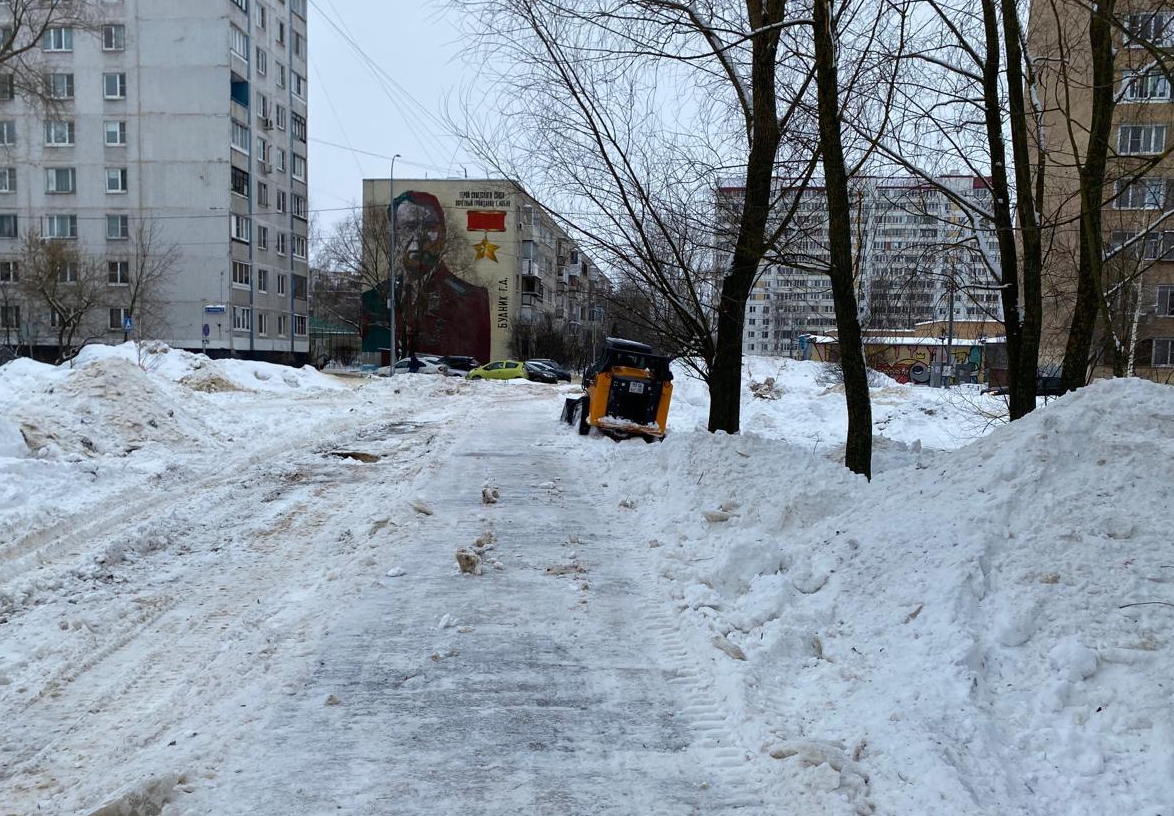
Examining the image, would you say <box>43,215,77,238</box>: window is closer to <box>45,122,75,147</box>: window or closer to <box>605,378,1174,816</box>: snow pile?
<box>45,122,75,147</box>: window

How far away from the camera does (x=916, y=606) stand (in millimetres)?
4578

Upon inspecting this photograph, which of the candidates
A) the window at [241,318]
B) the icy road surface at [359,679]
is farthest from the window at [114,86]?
the icy road surface at [359,679]

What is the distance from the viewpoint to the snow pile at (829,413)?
21328mm

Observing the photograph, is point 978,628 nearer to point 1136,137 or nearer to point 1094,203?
point 1094,203

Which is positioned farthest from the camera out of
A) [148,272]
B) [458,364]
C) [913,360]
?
[913,360]

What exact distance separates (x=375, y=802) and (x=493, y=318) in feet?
233

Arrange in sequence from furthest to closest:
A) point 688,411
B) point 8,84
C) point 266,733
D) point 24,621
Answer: point 688,411, point 8,84, point 24,621, point 266,733

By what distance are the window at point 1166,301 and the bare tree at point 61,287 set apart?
47779 millimetres

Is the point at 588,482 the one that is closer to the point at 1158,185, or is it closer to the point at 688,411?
the point at 1158,185

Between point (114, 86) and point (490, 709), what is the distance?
56.4m

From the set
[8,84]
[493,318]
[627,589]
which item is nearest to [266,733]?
[627,589]

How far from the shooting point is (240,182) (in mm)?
51562

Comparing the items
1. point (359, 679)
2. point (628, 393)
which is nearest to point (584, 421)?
point (628, 393)

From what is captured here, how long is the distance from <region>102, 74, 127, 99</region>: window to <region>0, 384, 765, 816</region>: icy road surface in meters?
50.7
